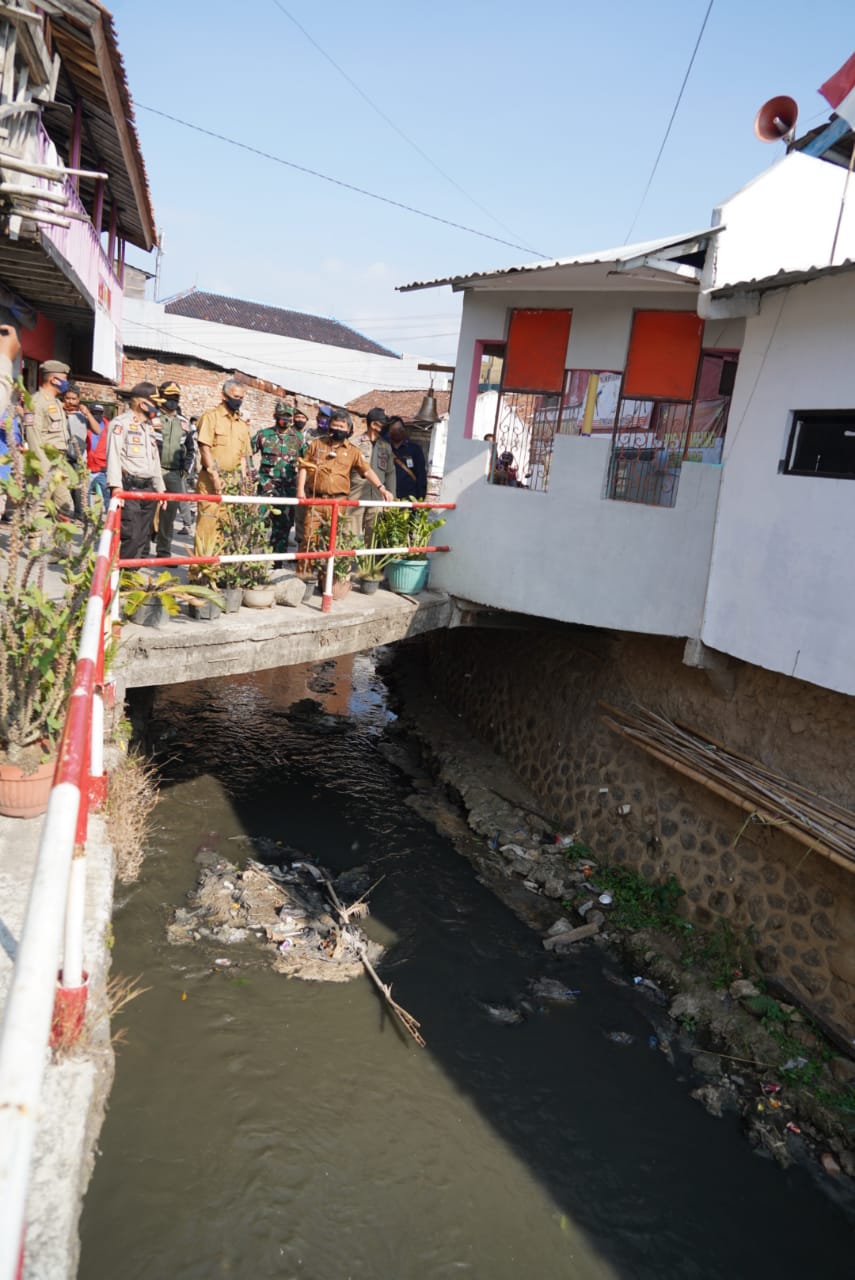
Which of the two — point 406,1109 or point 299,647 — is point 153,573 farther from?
point 406,1109

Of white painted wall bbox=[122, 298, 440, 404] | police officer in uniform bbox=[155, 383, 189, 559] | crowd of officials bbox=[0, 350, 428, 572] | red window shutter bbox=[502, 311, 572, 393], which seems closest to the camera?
crowd of officials bbox=[0, 350, 428, 572]

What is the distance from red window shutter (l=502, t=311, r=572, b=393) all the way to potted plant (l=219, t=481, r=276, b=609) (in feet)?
11.4

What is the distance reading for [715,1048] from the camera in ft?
23.2

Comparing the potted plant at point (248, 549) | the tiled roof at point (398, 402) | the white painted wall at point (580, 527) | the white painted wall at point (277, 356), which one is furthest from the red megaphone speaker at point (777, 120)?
the white painted wall at point (277, 356)

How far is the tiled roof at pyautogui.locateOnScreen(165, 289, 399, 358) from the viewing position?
3541cm

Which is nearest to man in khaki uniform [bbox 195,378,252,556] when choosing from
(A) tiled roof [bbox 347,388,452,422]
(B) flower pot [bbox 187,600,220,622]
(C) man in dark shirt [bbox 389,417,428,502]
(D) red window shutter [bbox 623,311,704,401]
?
(B) flower pot [bbox 187,600,220,622]

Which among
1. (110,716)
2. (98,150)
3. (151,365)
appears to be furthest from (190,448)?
(110,716)

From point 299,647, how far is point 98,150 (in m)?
9.42

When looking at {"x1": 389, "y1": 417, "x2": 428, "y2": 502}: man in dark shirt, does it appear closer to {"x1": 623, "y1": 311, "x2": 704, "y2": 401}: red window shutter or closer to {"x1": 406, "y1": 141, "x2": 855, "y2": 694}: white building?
{"x1": 406, "y1": 141, "x2": 855, "y2": 694}: white building

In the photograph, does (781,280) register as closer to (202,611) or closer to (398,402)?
(202,611)

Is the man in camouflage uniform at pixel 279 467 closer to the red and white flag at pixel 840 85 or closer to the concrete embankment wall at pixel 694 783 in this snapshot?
the concrete embankment wall at pixel 694 783

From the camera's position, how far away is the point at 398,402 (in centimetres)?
3172

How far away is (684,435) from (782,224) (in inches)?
81.8

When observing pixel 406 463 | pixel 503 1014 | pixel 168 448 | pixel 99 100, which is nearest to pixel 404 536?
pixel 406 463
